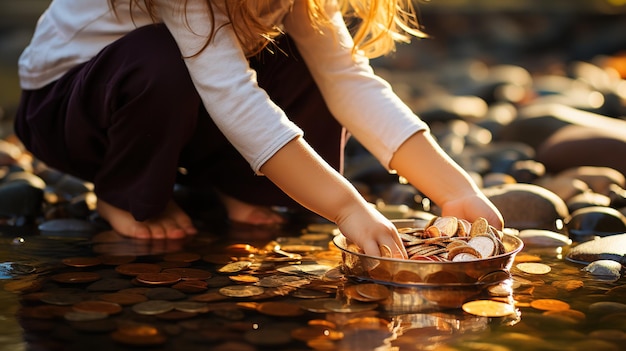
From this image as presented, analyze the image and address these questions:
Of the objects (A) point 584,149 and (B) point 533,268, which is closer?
(B) point 533,268

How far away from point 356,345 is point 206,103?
64 cm

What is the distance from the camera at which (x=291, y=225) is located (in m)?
2.05

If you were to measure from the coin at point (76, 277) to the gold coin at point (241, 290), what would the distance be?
24cm

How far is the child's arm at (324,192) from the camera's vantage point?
1523 millimetres

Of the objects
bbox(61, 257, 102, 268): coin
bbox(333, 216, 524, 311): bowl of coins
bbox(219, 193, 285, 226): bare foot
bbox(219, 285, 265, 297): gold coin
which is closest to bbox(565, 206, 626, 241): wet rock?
bbox(333, 216, 524, 311): bowl of coins

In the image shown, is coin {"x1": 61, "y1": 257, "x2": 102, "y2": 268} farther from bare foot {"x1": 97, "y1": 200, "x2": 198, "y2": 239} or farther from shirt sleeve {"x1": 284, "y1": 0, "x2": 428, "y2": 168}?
shirt sleeve {"x1": 284, "y1": 0, "x2": 428, "y2": 168}

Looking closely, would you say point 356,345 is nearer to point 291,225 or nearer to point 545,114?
point 291,225

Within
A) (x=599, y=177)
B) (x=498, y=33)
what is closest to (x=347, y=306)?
(x=599, y=177)

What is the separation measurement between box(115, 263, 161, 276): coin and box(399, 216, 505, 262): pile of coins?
46 cm

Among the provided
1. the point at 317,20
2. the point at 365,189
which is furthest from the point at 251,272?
the point at 365,189

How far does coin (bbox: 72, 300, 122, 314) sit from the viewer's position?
4.48 ft

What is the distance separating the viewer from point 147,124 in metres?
1.79

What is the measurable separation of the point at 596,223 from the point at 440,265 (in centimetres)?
64

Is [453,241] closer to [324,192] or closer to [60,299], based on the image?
[324,192]
